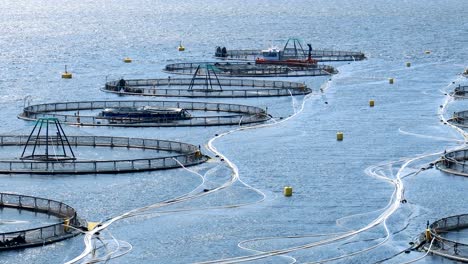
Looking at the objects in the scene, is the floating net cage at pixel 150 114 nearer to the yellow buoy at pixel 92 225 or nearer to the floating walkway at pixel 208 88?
the floating walkway at pixel 208 88

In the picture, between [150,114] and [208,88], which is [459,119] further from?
[208,88]

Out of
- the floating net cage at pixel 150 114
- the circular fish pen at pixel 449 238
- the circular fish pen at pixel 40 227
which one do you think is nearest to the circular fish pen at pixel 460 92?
the floating net cage at pixel 150 114

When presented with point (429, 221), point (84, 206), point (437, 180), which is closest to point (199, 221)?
point (84, 206)

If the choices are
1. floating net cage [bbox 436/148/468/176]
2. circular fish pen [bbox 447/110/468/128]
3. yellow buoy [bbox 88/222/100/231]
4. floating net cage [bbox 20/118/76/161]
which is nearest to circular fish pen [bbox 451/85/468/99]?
circular fish pen [bbox 447/110/468/128]

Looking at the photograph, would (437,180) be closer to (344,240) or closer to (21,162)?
(344,240)

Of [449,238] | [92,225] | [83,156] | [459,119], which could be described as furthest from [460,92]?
[92,225]

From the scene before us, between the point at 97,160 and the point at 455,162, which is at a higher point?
the point at 455,162
